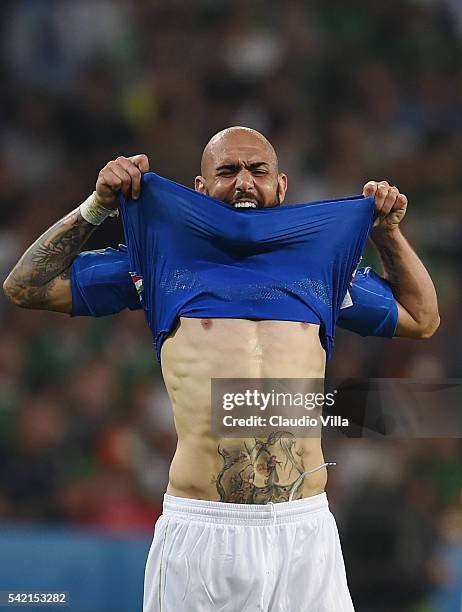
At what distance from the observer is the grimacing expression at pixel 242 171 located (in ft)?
7.59

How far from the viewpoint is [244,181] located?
2311 millimetres

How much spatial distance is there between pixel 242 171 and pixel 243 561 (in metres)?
0.85

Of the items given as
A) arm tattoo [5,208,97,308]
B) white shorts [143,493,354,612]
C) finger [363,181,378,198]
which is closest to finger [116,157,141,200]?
arm tattoo [5,208,97,308]

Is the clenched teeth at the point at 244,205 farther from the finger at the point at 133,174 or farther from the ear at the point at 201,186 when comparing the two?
the finger at the point at 133,174

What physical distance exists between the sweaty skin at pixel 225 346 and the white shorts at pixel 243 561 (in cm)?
4

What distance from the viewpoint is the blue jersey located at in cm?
222

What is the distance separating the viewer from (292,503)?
2182mm

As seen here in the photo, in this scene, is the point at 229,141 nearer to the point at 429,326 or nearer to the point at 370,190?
the point at 370,190

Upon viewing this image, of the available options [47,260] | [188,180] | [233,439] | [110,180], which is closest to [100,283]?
[47,260]

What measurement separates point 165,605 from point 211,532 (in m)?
0.18

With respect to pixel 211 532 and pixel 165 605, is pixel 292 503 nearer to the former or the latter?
pixel 211 532

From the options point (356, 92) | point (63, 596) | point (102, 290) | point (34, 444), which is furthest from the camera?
point (356, 92)

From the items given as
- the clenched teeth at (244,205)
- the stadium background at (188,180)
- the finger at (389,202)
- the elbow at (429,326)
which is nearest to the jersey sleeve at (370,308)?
the elbow at (429,326)

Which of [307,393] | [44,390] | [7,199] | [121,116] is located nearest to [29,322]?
[44,390]
